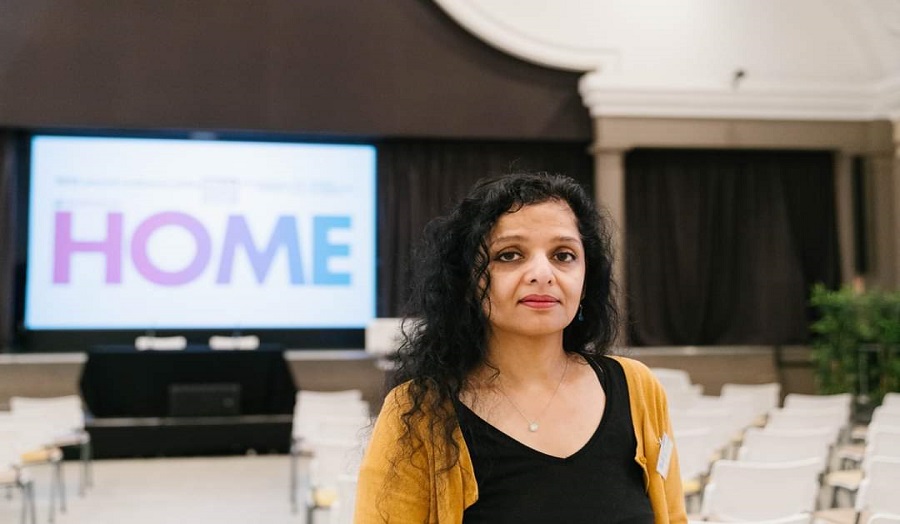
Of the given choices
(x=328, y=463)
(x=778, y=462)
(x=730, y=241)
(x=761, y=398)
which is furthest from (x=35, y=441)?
(x=730, y=241)

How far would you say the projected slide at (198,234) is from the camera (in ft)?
34.7

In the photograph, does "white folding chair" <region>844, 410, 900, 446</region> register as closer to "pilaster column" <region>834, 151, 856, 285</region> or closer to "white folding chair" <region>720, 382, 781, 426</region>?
"white folding chair" <region>720, 382, 781, 426</region>

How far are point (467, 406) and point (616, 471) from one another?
0.86ft

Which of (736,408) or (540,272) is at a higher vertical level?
(540,272)

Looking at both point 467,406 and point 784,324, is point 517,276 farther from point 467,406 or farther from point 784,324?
point 784,324

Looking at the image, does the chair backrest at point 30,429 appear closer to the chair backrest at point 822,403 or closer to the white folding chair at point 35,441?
the white folding chair at point 35,441

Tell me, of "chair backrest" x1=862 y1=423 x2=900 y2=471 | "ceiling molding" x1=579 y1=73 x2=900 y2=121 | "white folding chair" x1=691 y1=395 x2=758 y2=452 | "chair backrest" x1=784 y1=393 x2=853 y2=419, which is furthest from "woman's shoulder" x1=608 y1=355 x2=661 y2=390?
"ceiling molding" x1=579 y1=73 x2=900 y2=121

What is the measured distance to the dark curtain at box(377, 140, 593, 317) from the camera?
36.7 feet

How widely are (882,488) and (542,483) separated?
10.6 feet

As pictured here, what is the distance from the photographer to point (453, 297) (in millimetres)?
1447

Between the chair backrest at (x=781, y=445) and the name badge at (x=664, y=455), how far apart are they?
140 inches

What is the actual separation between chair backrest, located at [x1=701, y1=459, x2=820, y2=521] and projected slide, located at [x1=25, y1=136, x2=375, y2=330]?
764cm

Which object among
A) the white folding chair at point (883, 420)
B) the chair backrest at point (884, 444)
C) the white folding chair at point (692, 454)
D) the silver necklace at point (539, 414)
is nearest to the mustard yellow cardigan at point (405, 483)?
the silver necklace at point (539, 414)

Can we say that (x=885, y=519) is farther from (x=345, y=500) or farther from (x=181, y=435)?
(x=181, y=435)
